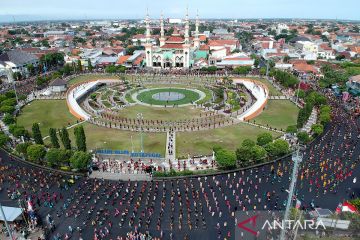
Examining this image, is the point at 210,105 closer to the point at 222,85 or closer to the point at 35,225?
the point at 222,85

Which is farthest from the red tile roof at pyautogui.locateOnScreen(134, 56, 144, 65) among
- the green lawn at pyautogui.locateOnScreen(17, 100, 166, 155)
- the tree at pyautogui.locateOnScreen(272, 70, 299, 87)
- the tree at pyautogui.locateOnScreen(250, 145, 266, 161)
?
the tree at pyautogui.locateOnScreen(250, 145, 266, 161)

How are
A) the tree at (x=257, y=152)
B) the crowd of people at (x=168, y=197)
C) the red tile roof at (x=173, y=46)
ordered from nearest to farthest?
the crowd of people at (x=168, y=197), the tree at (x=257, y=152), the red tile roof at (x=173, y=46)

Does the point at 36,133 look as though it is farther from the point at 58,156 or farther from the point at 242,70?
the point at 242,70

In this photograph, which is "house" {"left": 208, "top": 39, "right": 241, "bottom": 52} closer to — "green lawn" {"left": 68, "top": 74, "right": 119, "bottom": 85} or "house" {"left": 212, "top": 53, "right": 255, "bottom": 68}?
"house" {"left": 212, "top": 53, "right": 255, "bottom": 68}

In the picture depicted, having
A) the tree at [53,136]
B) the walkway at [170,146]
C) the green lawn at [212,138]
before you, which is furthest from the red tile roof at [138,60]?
the tree at [53,136]

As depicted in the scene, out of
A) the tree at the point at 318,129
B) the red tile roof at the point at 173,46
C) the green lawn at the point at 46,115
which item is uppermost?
the red tile roof at the point at 173,46

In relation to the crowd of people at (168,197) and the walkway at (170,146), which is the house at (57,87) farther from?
the walkway at (170,146)

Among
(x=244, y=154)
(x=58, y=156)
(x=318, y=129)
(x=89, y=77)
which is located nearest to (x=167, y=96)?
(x=89, y=77)
